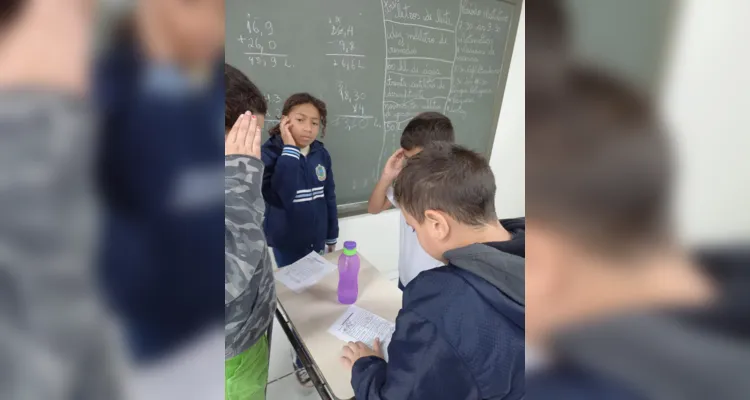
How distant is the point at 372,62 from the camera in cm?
235

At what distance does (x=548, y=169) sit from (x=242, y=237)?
0.26 meters

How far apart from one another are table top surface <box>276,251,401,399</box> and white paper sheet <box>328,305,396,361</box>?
0.07 feet

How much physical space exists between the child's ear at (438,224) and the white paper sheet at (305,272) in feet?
2.26

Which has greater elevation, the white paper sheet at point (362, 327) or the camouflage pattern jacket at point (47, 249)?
the camouflage pattern jacket at point (47, 249)

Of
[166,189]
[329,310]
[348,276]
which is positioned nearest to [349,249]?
[348,276]

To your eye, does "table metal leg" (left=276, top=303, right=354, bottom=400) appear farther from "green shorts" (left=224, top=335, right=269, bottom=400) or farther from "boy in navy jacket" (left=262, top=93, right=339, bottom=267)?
"boy in navy jacket" (left=262, top=93, right=339, bottom=267)

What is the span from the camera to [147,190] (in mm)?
189

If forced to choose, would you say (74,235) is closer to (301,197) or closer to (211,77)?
(211,77)

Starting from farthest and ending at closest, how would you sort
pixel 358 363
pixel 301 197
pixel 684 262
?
pixel 301 197, pixel 358 363, pixel 684 262

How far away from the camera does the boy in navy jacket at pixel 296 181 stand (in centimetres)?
190

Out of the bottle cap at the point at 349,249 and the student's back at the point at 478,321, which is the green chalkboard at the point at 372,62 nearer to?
the bottle cap at the point at 349,249

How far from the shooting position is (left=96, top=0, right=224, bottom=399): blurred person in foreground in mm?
176

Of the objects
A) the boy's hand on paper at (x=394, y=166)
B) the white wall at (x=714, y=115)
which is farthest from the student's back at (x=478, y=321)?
the boy's hand on paper at (x=394, y=166)


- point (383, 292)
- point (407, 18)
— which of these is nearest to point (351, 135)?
point (407, 18)
